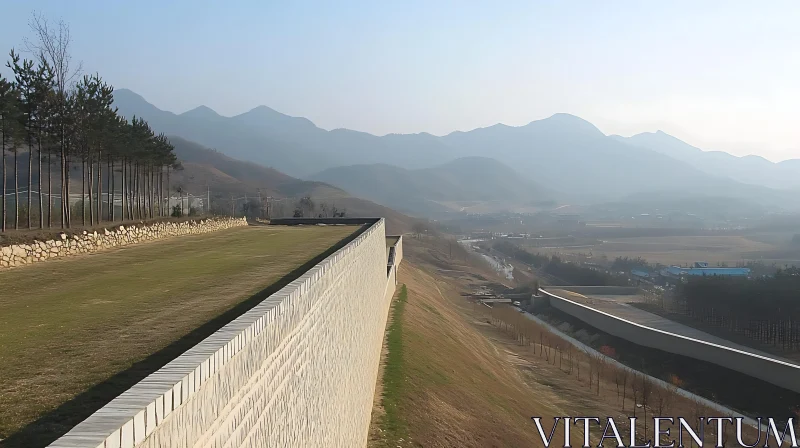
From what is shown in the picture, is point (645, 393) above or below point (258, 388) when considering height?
below

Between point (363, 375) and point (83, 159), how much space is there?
18.4 metres

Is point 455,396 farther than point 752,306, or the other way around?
point 752,306

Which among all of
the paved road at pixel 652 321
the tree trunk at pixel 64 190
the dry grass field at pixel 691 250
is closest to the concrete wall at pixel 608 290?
the paved road at pixel 652 321

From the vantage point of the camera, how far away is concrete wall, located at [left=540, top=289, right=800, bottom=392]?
3675 centimetres

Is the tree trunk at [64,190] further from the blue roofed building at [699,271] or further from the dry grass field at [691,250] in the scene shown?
the dry grass field at [691,250]

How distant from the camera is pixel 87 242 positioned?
17.5m

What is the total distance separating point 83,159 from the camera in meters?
26.6

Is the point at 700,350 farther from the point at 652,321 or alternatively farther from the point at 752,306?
the point at 652,321

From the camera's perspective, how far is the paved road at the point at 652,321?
52.5m

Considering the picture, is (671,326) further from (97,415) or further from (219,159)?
(219,159)

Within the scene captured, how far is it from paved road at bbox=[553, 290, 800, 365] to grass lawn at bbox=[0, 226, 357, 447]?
47.4 m

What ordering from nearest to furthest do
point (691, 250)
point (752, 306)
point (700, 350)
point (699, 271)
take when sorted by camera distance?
point (700, 350), point (752, 306), point (699, 271), point (691, 250)

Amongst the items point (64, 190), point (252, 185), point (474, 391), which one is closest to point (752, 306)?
point (474, 391)

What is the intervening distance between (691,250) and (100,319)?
155 m
